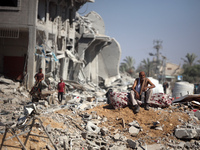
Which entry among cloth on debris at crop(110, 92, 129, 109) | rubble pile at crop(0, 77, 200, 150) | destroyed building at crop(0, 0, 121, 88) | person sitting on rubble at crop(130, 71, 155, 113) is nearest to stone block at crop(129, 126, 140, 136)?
rubble pile at crop(0, 77, 200, 150)

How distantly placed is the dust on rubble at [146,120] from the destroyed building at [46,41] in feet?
28.4

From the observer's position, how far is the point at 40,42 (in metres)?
17.8

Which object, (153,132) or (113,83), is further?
Answer: (113,83)

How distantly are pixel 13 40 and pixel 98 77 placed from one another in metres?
13.3

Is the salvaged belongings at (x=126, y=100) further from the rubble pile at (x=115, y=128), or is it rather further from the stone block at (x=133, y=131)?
the stone block at (x=133, y=131)

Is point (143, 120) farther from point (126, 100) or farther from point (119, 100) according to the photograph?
point (119, 100)

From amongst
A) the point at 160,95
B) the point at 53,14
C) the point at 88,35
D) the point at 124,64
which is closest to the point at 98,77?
the point at 88,35

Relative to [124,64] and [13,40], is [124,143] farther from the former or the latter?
[124,64]

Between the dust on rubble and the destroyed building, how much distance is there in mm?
8670

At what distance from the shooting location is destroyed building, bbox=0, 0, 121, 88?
15.3 m

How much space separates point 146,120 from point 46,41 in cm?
1182

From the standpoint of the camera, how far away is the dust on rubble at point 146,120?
6957 mm

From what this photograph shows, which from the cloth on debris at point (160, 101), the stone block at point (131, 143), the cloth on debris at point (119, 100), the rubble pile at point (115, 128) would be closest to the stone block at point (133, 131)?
the rubble pile at point (115, 128)

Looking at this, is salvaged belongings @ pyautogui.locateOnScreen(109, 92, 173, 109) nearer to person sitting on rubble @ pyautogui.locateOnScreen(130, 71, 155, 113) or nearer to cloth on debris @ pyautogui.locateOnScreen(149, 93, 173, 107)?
cloth on debris @ pyautogui.locateOnScreen(149, 93, 173, 107)
